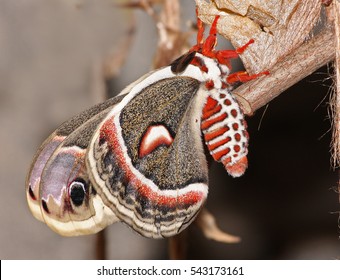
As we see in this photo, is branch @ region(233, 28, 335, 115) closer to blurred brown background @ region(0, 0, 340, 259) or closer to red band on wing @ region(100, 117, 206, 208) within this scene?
red band on wing @ region(100, 117, 206, 208)

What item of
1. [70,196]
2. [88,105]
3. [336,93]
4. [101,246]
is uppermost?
[336,93]

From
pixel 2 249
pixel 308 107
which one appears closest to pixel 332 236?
pixel 308 107

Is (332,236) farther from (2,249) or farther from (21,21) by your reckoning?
(21,21)

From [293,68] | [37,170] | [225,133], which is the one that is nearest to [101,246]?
[37,170]

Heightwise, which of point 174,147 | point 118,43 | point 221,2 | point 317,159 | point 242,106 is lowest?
point 317,159

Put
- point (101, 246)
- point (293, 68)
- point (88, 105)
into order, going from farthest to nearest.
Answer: point (88, 105) < point (101, 246) < point (293, 68)

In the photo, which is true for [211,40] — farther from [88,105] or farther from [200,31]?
[88,105]
